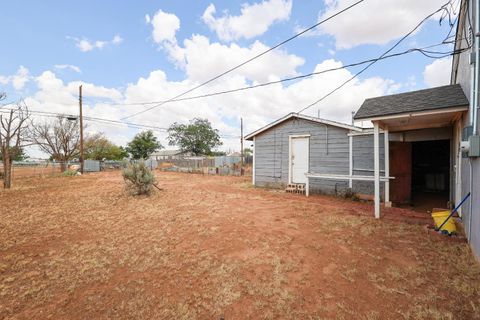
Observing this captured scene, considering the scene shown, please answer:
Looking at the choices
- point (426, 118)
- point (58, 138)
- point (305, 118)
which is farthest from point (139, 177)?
point (58, 138)

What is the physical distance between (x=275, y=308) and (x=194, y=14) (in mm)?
12712

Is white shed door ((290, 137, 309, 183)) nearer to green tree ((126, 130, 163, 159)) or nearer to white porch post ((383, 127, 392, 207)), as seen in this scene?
white porch post ((383, 127, 392, 207))

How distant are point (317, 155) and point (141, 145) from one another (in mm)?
36910

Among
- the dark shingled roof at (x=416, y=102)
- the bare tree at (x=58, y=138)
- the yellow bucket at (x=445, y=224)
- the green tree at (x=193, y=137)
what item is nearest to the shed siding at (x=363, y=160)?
the dark shingled roof at (x=416, y=102)

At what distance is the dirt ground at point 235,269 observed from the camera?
2064 millimetres

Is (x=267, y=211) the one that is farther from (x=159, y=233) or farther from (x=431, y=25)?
(x=431, y=25)

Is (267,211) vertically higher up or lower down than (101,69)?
lower down

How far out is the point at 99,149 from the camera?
3331cm

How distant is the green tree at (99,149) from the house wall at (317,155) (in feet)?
103

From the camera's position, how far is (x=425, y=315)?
6.27ft

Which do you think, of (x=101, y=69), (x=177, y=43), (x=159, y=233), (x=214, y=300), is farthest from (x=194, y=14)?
(x=214, y=300)

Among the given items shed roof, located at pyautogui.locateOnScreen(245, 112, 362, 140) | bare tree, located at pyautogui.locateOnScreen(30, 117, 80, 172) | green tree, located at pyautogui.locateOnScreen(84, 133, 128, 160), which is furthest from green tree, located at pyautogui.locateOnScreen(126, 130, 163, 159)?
shed roof, located at pyautogui.locateOnScreen(245, 112, 362, 140)

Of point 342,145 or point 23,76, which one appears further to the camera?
point 23,76

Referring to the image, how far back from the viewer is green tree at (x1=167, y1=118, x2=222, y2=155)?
137 feet
